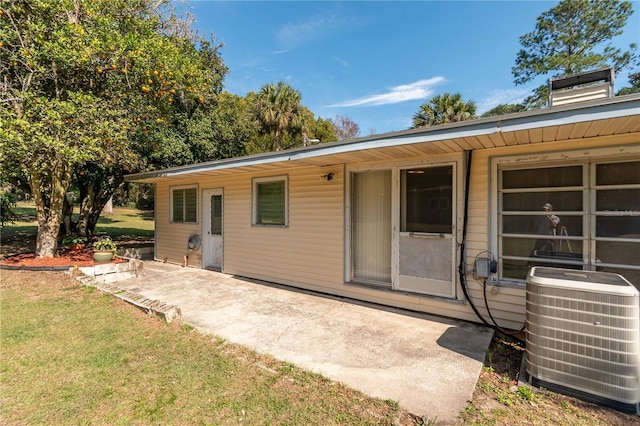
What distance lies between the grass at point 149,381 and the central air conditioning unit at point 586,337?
1339 millimetres

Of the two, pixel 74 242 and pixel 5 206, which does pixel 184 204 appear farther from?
pixel 5 206

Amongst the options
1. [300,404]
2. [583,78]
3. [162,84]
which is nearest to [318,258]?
[300,404]

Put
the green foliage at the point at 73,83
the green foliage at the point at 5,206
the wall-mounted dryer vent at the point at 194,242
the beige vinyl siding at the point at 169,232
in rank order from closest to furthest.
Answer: the green foliage at the point at 73,83, the wall-mounted dryer vent at the point at 194,242, the beige vinyl siding at the point at 169,232, the green foliage at the point at 5,206

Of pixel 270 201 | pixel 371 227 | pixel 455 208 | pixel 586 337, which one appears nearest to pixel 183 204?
pixel 270 201

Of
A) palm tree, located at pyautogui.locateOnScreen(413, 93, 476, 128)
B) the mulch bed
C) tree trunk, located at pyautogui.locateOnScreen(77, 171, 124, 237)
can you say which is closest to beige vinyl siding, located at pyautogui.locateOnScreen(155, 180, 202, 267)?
the mulch bed

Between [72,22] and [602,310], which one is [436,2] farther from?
[602,310]

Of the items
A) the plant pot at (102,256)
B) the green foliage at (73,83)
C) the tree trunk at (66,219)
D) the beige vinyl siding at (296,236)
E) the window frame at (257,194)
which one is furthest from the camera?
the tree trunk at (66,219)

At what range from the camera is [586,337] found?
A: 2.35m

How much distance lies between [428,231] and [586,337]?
86.2 inches

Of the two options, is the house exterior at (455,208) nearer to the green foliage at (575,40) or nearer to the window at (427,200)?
the window at (427,200)

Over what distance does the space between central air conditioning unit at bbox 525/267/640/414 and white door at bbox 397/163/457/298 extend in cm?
155

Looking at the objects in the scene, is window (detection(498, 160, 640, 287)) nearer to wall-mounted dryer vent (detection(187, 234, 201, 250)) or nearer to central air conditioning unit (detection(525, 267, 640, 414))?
central air conditioning unit (detection(525, 267, 640, 414))

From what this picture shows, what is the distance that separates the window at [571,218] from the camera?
10.5 ft

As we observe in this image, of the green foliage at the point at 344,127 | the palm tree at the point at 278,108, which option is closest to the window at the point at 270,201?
the palm tree at the point at 278,108
